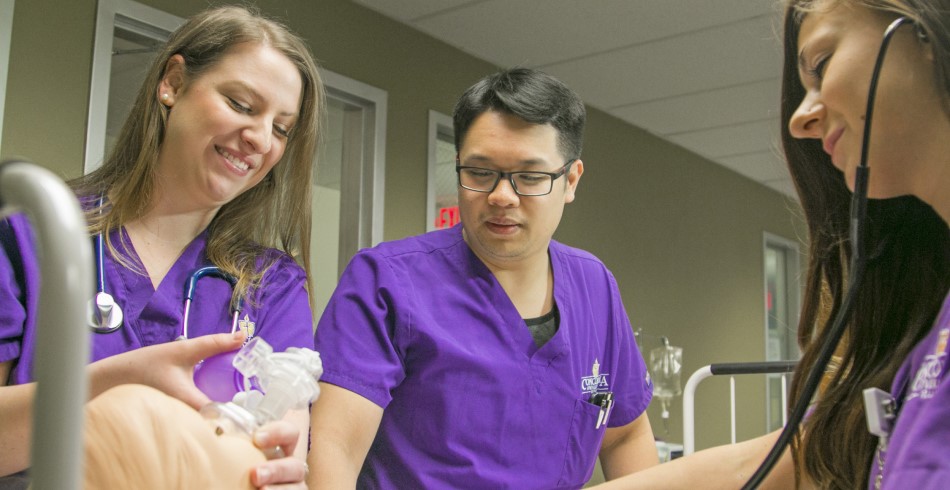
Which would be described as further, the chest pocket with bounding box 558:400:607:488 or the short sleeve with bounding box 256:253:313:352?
the chest pocket with bounding box 558:400:607:488

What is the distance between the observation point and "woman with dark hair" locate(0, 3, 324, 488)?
1.22 metres

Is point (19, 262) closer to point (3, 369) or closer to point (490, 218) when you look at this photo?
point (3, 369)

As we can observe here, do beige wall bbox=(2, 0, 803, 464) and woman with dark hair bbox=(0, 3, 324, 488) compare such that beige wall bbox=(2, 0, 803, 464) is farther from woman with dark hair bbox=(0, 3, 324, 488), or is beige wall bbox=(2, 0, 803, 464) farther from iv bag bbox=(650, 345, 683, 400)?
woman with dark hair bbox=(0, 3, 324, 488)

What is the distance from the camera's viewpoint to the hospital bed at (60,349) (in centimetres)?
37

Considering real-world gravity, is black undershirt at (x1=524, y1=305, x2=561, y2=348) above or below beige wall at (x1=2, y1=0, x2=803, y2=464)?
below

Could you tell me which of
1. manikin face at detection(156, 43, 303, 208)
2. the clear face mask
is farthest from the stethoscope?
the clear face mask

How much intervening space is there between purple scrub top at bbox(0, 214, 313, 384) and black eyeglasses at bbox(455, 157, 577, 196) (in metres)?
0.34

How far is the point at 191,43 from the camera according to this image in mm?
1301

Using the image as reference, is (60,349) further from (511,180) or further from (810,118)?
(511,180)

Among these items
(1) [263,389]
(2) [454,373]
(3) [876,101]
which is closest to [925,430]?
(3) [876,101]

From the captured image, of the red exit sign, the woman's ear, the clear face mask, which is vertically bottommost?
the clear face mask

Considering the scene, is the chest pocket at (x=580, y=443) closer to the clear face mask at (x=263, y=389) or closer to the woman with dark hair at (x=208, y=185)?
the woman with dark hair at (x=208, y=185)

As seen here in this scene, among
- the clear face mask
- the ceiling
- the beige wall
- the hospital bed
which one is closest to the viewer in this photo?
the hospital bed

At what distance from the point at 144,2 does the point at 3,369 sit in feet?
6.10
